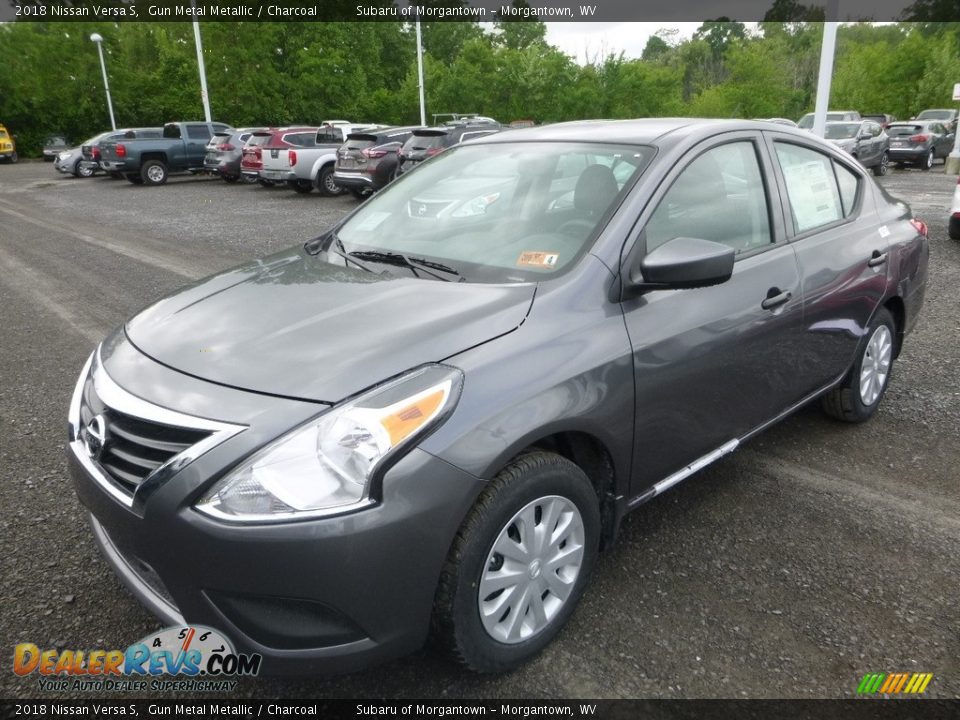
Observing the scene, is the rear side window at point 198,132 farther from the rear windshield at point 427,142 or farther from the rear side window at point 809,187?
the rear side window at point 809,187

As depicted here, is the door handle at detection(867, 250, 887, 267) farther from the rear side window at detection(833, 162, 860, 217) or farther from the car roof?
the car roof

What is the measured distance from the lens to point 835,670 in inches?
91.5

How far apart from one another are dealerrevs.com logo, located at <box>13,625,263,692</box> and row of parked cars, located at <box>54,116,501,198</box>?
10.5 metres

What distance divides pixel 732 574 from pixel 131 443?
2.12 metres

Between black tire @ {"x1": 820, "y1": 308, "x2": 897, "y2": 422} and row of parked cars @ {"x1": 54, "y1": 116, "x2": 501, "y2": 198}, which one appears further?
row of parked cars @ {"x1": 54, "y1": 116, "x2": 501, "y2": 198}

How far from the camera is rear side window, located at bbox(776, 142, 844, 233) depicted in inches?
134

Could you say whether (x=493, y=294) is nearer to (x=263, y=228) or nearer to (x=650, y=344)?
(x=650, y=344)

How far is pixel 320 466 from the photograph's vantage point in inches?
74.6

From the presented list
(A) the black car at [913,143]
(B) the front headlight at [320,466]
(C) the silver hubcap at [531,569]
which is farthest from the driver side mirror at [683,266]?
(A) the black car at [913,143]

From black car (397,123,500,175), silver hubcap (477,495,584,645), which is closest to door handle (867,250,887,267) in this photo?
silver hubcap (477,495,584,645)

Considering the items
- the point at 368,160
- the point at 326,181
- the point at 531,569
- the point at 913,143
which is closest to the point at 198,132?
the point at 326,181

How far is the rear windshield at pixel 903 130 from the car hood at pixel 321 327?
84.7 feet

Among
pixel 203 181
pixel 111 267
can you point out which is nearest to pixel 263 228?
pixel 111 267

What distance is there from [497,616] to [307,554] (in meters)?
0.66
